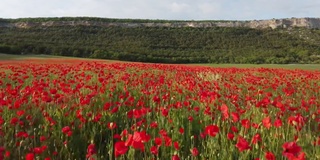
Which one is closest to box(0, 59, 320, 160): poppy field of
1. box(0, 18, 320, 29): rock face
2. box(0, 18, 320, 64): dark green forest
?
box(0, 18, 320, 64): dark green forest

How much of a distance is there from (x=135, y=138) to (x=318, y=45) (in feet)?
317

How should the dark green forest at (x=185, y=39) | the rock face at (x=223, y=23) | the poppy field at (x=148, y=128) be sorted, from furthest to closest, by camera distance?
the rock face at (x=223, y=23), the dark green forest at (x=185, y=39), the poppy field at (x=148, y=128)

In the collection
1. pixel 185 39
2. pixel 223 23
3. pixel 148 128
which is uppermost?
pixel 223 23

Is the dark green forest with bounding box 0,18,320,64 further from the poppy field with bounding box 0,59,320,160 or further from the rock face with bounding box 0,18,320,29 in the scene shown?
the poppy field with bounding box 0,59,320,160

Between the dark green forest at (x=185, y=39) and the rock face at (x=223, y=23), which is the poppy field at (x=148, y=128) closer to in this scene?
the dark green forest at (x=185, y=39)

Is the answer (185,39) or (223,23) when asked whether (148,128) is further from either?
(223,23)

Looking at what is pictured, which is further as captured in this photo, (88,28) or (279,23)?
(279,23)

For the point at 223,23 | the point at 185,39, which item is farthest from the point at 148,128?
the point at 223,23

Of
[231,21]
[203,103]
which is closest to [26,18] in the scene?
[231,21]

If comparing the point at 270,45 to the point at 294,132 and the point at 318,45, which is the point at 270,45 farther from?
the point at 294,132

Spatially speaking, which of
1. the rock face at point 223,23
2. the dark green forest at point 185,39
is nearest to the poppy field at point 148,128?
the dark green forest at point 185,39

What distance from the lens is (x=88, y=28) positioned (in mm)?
103875

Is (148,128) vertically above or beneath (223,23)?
beneath

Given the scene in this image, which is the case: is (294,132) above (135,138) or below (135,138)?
below
